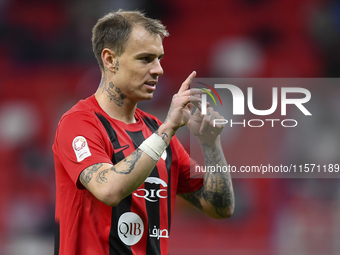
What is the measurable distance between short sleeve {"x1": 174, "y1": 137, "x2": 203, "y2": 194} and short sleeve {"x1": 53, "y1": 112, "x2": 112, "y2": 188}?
533 millimetres

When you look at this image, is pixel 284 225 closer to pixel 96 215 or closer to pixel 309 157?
pixel 309 157

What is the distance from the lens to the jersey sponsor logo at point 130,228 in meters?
1.76

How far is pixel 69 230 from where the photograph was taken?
1.73m

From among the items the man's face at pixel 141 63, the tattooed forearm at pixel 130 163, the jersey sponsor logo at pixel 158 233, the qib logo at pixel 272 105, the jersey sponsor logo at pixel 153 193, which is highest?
the qib logo at pixel 272 105

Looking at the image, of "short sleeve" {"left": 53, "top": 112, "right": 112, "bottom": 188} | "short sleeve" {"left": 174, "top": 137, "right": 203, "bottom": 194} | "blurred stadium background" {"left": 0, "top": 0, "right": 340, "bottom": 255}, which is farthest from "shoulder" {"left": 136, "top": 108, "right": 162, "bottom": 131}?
"blurred stadium background" {"left": 0, "top": 0, "right": 340, "bottom": 255}

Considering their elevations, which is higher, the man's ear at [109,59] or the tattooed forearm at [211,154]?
the man's ear at [109,59]

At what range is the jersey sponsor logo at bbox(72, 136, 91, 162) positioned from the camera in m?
1.62

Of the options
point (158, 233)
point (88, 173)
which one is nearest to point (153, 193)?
point (158, 233)

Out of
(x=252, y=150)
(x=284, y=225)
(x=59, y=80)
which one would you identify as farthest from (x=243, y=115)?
(x=59, y=80)

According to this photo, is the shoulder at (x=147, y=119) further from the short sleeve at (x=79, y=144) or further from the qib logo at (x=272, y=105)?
the qib logo at (x=272, y=105)

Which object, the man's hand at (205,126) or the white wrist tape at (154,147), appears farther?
the man's hand at (205,126)

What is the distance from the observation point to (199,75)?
5.38 metres

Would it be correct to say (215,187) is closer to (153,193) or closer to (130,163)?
(153,193)

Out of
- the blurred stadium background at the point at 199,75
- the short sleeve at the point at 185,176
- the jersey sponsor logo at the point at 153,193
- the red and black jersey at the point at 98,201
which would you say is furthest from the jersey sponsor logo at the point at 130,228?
the blurred stadium background at the point at 199,75
